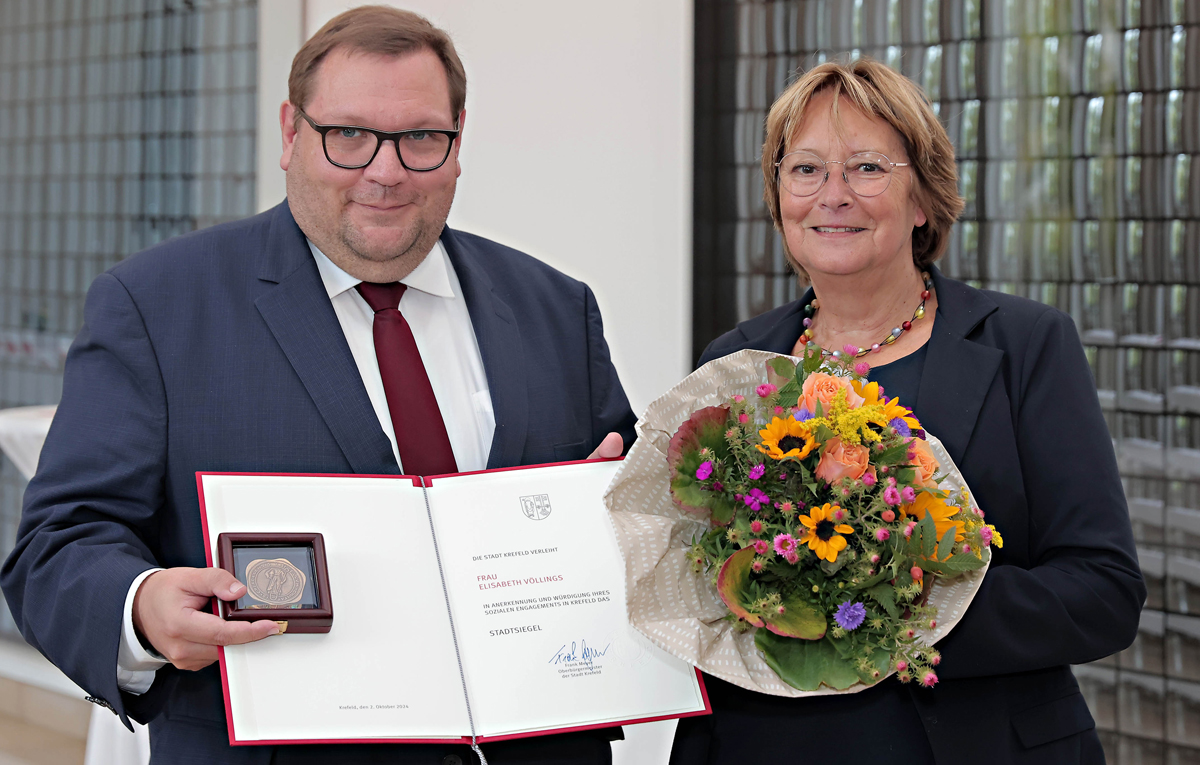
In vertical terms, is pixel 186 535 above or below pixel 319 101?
below

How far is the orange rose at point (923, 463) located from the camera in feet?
4.28

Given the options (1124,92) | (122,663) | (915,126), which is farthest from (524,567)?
(1124,92)

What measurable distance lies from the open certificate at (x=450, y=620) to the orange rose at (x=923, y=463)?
0.46 metres

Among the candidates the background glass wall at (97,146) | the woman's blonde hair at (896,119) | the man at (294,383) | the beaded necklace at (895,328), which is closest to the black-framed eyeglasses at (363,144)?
the man at (294,383)

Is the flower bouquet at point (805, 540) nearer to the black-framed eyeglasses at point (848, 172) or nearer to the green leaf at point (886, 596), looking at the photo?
the green leaf at point (886, 596)

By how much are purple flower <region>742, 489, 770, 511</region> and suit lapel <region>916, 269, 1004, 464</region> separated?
455 mm

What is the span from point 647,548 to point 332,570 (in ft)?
1.45

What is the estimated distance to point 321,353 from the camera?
1547mm

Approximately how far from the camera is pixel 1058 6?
298cm

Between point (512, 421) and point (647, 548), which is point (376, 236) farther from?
point (647, 548)

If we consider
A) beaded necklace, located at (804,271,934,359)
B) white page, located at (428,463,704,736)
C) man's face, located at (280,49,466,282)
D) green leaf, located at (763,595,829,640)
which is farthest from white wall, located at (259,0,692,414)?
green leaf, located at (763,595,829,640)

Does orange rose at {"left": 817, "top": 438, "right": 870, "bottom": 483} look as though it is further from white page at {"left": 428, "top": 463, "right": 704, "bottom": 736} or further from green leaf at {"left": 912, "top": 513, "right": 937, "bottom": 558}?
white page at {"left": 428, "top": 463, "right": 704, "bottom": 736}

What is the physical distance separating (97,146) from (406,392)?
399 cm

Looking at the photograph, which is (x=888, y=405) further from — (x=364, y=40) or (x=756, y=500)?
(x=364, y=40)
